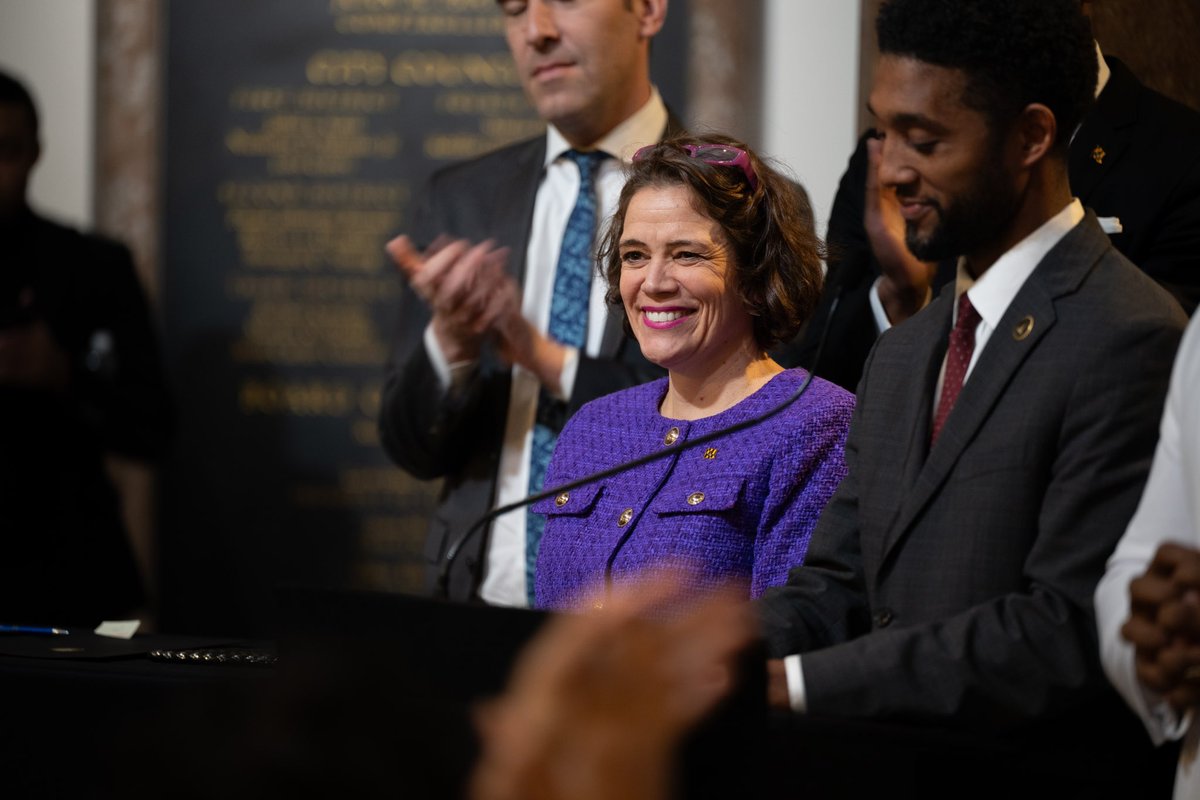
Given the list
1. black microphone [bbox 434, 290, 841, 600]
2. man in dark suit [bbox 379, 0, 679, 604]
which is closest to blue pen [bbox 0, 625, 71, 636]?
black microphone [bbox 434, 290, 841, 600]

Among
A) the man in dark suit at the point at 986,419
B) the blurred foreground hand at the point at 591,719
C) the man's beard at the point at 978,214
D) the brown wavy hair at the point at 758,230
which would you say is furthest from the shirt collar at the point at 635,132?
the blurred foreground hand at the point at 591,719

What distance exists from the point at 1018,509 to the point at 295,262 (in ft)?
9.83

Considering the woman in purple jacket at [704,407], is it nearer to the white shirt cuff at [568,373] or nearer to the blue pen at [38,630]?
the white shirt cuff at [568,373]

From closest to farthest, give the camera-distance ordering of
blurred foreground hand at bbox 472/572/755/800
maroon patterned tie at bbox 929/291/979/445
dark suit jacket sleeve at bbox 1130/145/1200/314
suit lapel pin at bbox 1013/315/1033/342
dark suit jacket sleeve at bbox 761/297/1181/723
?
blurred foreground hand at bbox 472/572/755/800 < dark suit jacket sleeve at bbox 761/297/1181/723 < suit lapel pin at bbox 1013/315/1033/342 < maroon patterned tie at bbox 929/291/979/445 < dark suit jacket sleeve at bbox 1130/145/1200/314

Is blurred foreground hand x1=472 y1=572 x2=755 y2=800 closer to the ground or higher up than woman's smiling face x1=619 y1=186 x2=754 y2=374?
higher up

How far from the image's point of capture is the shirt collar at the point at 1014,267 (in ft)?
6.77

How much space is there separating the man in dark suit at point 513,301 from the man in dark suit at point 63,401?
91 centimetres

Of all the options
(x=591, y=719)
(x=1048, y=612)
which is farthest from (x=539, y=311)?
(x=591, y=719)

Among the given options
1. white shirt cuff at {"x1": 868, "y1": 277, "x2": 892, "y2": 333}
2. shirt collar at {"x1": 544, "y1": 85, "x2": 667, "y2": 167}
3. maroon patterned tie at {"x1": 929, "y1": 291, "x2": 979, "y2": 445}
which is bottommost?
white shirt cuff at {"x1": 868, "y1": 277, "x2": 892, "y2": 333}

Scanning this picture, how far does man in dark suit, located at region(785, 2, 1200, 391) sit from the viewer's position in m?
2.50

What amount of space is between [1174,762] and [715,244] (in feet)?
3.39

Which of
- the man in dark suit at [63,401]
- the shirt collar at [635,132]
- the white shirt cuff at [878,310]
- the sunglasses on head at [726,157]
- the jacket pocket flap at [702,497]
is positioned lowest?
the man in dark suit at [63,401]

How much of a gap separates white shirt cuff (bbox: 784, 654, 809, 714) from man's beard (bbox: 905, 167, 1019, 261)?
544 millimetres

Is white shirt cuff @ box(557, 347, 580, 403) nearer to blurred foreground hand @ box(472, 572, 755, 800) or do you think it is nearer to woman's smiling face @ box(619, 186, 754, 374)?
woman's smiling face @ box(619, 186, 754, 374)
